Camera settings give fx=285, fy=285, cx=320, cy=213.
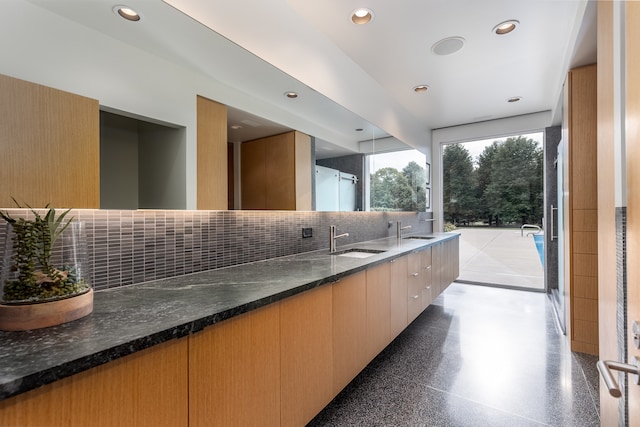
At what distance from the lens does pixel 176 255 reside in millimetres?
1491

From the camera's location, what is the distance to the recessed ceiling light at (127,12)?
46.0 inches

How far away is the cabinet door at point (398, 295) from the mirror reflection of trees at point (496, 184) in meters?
2.91

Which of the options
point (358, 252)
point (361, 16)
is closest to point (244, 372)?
point (358, 252)

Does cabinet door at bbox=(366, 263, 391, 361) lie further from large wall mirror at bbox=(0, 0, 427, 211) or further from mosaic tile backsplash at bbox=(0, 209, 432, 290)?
large wall mirror at bbox=(0, 0, 427, 211)

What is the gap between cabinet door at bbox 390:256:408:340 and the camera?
221cm

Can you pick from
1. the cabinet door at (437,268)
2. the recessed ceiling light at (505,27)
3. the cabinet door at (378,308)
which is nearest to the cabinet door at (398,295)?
the cabinet door at (378,308)

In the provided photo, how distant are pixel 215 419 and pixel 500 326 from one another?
3.04 meters

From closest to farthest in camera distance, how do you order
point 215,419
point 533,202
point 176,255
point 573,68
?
point 215,419, point 176,255, point 573,68, point 533,202

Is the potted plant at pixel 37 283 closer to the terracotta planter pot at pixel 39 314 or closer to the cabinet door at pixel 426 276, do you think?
the terracotta planter pot at pixel 39 314

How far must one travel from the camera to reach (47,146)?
3.31ft

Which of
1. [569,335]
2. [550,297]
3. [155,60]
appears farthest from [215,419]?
[550,297]

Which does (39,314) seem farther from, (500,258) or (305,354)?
(500,258)

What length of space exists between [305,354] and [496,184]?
4320 mm

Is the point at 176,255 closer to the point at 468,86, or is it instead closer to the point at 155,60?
the point at 155,60
